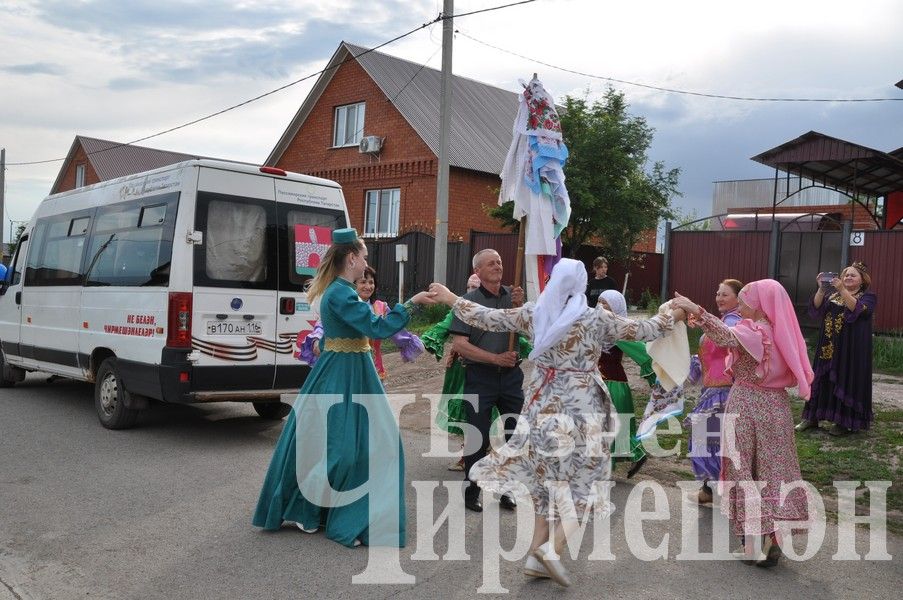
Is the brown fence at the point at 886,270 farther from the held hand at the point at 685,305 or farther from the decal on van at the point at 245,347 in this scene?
the decal on van at the point at 245,347

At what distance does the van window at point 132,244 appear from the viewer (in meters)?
7.50

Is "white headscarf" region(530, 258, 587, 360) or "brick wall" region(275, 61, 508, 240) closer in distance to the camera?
"white headscarf" region(530, 258, 587, 360)

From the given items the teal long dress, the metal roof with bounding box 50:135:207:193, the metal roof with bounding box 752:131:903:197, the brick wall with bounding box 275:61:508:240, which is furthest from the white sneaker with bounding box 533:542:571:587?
the metal roof with bounding box 50:135:207:193

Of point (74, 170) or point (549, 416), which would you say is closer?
point (549, 416)

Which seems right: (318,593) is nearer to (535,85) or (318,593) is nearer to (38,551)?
(38,551)

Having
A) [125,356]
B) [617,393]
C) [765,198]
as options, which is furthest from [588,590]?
[765,198]

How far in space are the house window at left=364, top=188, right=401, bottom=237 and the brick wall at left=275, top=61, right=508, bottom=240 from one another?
21 centimetres

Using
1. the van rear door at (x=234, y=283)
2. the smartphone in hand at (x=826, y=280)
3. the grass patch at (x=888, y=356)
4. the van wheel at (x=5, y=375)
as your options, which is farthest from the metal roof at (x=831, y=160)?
the van wheel at (x=5, y=375)

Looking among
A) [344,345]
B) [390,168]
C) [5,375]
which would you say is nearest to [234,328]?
[344,345]

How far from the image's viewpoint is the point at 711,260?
15.3 metres

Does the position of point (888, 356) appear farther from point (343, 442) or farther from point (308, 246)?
point (343, 442)

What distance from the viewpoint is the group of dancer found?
172 inches

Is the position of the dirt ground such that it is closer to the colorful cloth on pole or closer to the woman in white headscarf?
the colorful cloth on pole

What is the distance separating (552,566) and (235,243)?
4.81 meters
